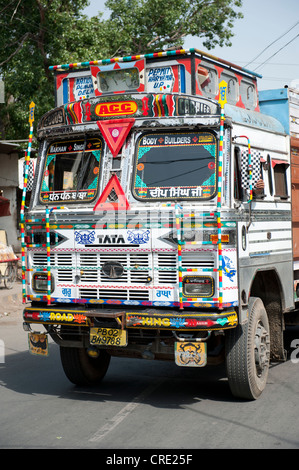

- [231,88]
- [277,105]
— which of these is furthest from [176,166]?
[277,105]

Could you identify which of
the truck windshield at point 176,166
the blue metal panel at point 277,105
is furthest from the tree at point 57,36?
the truck windshield at point 176,166

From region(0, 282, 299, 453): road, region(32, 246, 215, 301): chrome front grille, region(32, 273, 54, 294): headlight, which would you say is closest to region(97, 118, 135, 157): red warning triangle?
region(32, 246, 215, 301): chrome front grille

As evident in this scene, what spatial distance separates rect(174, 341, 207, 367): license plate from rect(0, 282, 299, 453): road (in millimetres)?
536

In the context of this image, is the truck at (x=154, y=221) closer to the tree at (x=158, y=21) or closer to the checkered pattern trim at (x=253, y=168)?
the checkered pattern trim at (x=253, y=168)

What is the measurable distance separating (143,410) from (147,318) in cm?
99

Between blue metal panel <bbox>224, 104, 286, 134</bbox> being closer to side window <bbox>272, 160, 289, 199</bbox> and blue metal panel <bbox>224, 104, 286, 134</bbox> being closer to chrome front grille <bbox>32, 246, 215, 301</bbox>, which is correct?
side window <bbox>272, 160, 289, 199</bbox>

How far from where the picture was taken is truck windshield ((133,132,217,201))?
20.9 feet

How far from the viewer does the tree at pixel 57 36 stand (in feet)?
64.6

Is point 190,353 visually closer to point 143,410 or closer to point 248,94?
point 143,410

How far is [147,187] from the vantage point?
6.52 metres

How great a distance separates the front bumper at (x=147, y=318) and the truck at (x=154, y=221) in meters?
0.01

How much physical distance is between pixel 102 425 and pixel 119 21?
62.7ft

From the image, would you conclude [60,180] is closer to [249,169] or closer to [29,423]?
[249,169]

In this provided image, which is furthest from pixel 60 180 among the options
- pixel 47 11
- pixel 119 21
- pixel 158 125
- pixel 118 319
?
pixel 119 21
